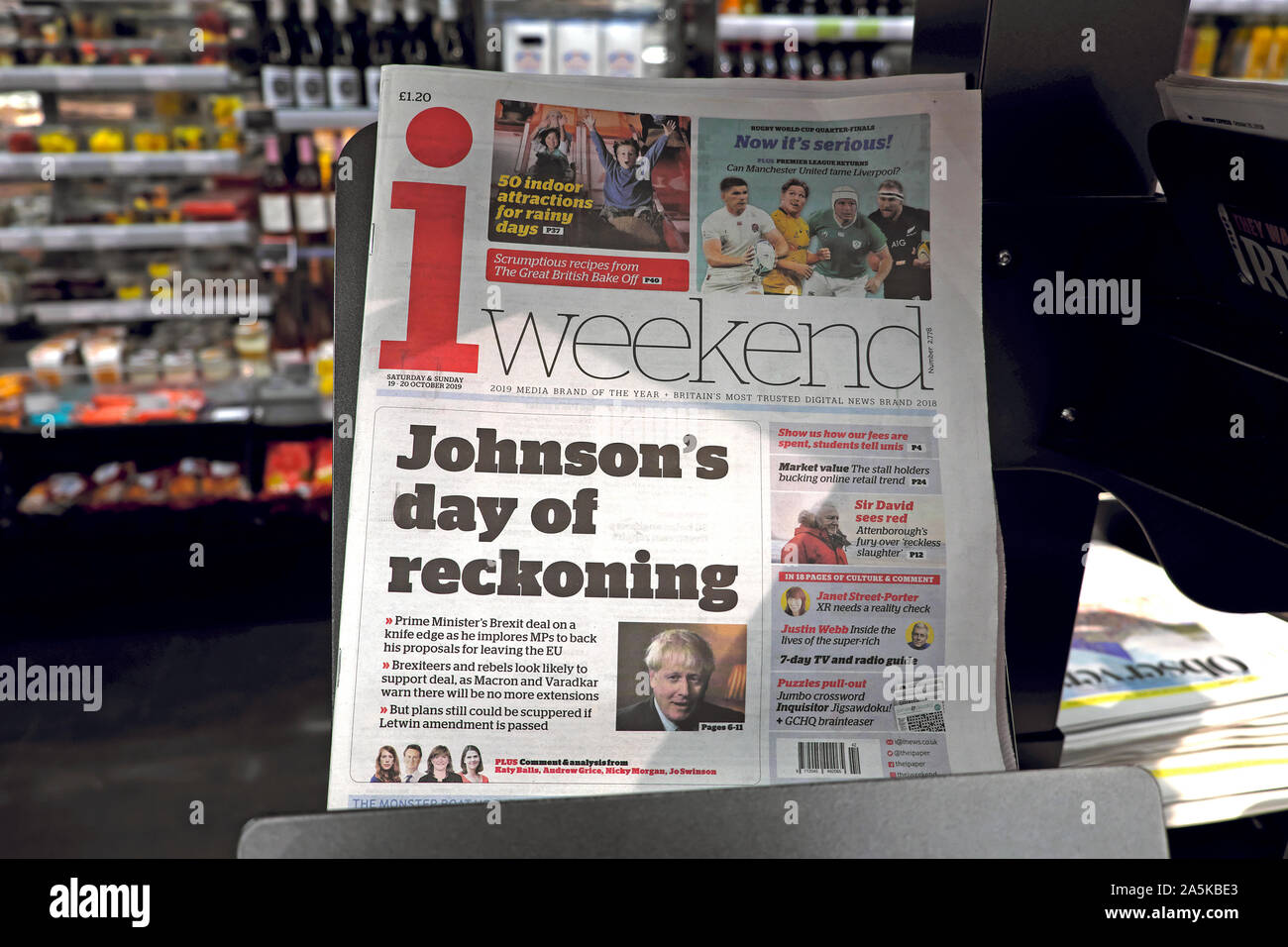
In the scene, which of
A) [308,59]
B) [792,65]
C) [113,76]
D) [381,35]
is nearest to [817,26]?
[792,65]

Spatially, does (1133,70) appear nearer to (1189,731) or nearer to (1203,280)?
(1203,280)

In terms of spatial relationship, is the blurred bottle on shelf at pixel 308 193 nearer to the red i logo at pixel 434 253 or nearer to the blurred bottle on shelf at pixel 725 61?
the blurred bottle on shelf at pixel 725 61

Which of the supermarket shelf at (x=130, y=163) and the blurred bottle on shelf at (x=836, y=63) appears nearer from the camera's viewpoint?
the supermarket shelf at (x=130, y=163)

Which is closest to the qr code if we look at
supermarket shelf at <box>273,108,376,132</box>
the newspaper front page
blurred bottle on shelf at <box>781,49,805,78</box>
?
the newspaper front page

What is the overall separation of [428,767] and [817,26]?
3233 mm

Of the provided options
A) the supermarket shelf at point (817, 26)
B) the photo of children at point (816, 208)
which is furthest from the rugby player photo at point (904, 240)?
the supermarket shelf at point (817, 26)

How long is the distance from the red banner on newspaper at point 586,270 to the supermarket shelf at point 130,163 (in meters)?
2.99

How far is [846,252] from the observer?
649 millimetres

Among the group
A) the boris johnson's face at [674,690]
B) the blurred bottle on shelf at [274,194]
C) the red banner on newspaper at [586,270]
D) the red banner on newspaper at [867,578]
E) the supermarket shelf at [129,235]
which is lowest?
the boris johnson's face at [674,690]

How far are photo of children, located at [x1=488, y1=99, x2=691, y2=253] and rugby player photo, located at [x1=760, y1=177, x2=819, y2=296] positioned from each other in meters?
0.07

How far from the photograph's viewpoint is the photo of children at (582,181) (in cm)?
63
